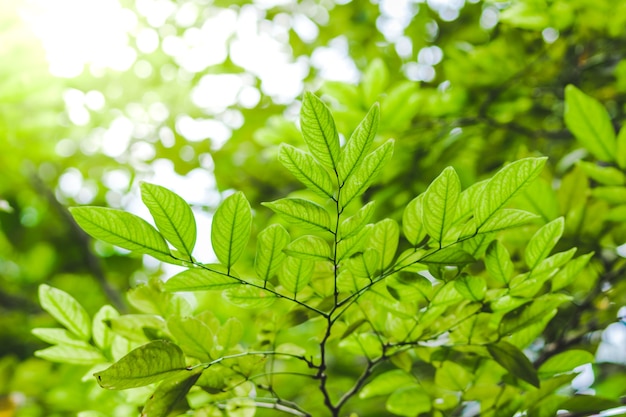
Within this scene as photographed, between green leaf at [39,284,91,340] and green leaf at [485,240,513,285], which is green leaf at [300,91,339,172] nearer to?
green leaf at [485,240,513,285]

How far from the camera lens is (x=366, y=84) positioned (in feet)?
4.07

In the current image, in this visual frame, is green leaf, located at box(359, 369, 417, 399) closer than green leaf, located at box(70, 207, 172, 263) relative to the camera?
No

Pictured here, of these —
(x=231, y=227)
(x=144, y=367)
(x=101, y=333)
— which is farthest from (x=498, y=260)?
(x=101, y=333)

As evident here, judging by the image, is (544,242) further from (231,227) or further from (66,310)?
(66,310)

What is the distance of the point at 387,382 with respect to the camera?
833mm

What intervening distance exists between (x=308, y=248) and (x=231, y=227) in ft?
0.29

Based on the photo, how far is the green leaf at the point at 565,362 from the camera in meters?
0.76

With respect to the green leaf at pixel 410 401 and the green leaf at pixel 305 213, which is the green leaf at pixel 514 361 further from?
the green leaf at pixel 305 213

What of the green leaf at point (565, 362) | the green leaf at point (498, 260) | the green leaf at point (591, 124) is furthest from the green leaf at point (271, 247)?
the green leaf at point (591, 124)

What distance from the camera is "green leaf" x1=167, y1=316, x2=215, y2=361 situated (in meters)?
0.64

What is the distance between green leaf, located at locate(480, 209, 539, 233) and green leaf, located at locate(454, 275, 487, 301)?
8cm

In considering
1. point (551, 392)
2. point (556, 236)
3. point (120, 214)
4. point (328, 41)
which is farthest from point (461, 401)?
point (328, 41)

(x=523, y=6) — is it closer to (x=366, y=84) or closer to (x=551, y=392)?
(x=366, y=84)

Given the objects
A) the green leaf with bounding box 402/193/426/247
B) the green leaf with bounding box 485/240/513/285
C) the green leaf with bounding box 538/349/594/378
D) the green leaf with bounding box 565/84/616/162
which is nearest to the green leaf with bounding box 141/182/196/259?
the green leaf with bounding box 402/193/426/247
